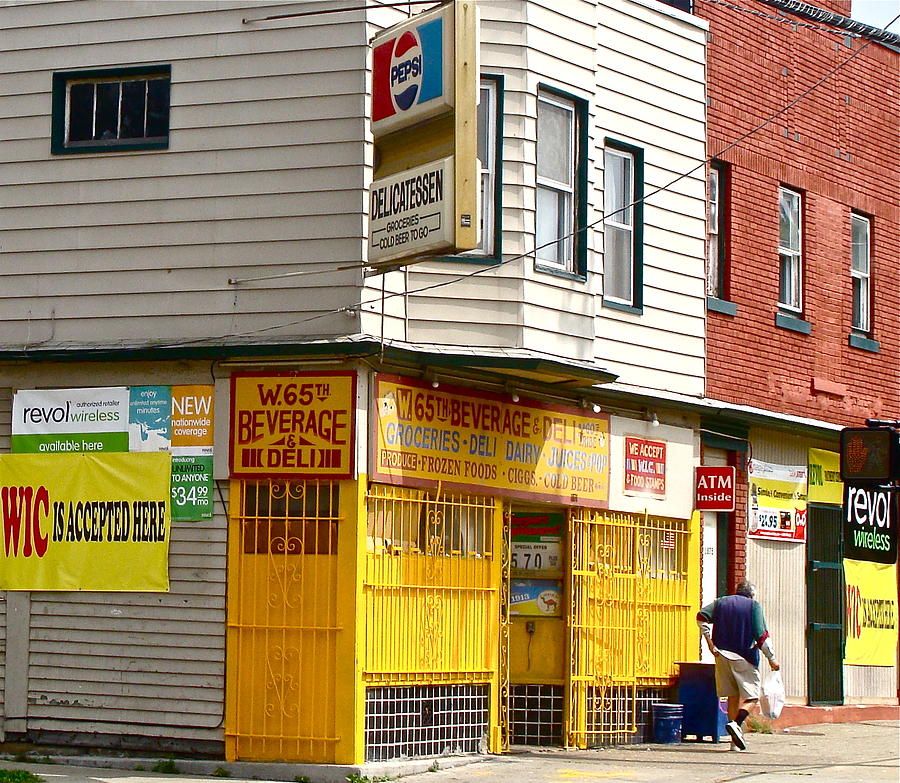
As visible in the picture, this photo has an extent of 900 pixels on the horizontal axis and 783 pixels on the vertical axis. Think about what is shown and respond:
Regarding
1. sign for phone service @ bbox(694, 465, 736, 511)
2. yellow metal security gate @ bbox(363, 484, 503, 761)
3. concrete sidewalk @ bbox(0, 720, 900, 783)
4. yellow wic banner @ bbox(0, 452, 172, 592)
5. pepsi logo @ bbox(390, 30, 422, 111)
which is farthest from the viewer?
sign for phone service @ bbox(694, 465, 736, 511)

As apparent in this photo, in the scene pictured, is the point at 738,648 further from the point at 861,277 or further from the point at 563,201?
the point at 861,277

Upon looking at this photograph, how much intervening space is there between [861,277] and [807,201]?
171 centimetres

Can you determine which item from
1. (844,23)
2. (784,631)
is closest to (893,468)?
(784,631)

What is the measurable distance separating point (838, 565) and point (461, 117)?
1023cm

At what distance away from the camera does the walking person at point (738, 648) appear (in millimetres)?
16750

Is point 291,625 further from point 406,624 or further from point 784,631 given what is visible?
point 784,631

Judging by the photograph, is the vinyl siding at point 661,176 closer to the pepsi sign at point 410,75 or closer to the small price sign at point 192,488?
the pepsi sign at point 410,75

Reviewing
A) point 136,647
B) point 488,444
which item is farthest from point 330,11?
point 136,647

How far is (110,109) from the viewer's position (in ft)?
50.8

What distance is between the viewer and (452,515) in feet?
50.3

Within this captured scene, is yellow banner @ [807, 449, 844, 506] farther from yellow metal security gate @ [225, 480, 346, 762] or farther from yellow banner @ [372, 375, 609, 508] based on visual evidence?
yellow metal security gate @ [225, 480, 346, 762]

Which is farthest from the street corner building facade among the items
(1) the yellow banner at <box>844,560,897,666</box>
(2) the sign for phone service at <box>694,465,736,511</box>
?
(1) the yellow banner at <box>844,560,897,666</box>

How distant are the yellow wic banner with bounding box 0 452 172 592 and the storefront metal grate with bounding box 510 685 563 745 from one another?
4.00m

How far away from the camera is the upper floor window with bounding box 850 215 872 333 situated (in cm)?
2175
